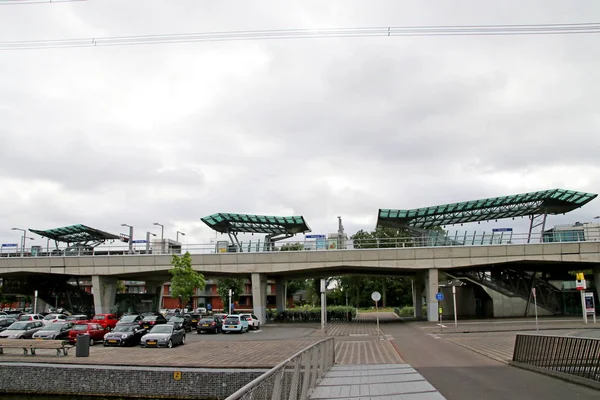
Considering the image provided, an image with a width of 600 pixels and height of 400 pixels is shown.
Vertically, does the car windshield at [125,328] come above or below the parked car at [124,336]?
above

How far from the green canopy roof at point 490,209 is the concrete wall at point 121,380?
3793 cm

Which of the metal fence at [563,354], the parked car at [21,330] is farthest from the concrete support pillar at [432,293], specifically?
the parked car at [21,330]

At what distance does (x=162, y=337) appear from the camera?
26953 millimetres

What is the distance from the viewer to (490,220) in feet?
179

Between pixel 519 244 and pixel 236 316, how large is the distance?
26.8m

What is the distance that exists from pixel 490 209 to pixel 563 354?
4056 cm

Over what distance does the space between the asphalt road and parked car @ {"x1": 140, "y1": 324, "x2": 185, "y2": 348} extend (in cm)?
1239

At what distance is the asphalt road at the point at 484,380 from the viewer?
36.9ft

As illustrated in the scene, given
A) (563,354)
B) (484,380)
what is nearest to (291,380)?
(484,380)

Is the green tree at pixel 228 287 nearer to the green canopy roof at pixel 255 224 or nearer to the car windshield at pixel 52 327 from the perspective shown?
the green canopy roof at pixel 255 224

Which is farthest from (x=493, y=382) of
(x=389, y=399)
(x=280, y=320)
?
(x=280, y=320)

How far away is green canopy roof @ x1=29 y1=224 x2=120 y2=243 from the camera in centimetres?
6013

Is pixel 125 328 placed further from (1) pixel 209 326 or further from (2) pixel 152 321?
(1) pixel 209 326

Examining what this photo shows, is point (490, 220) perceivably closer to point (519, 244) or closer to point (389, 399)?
point (519, 244)
